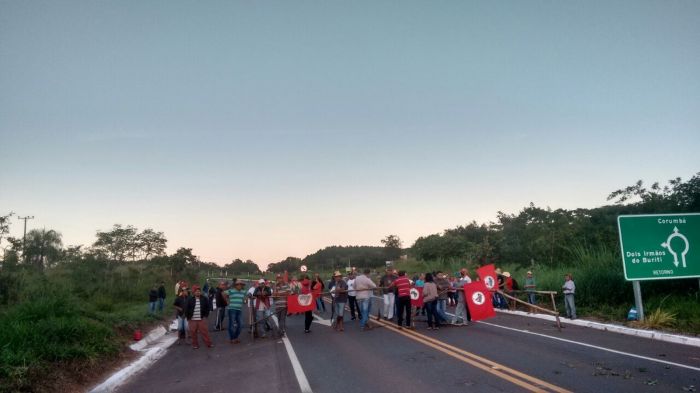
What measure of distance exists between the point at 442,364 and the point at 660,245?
10060 mm

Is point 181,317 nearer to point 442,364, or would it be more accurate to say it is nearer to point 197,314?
point 197,314

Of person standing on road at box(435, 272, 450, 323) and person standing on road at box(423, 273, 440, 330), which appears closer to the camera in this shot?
person standing on road at box(423, 273, 440, 330)

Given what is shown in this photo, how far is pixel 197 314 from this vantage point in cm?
1409

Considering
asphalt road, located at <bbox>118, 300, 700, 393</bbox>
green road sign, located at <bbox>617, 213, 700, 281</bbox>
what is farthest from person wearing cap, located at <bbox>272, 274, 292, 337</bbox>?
green road sign, located at <bbox>617, 213, 700, 281</bbox>

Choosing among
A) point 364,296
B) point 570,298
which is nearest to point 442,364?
point 364,296

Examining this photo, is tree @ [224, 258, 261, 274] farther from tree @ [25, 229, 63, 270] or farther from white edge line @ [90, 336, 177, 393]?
white edge line @ [90, 336, 177, 393]

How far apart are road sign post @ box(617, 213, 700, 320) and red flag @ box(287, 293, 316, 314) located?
399 inches

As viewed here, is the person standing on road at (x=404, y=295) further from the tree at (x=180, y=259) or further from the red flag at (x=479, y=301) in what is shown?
the tree at (x=180, y=259)

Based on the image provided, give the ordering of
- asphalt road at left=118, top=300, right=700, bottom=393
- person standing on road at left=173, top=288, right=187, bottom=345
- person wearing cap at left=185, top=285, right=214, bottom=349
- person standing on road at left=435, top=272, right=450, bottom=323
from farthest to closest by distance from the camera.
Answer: person standing on road at left=173, top=288, right=187, bottom=345, person standing on road at left=435, top=272, right=450, bottom=323, person wearing cap at left=185, top=285, right=214, bottom=349, asphalt road at left=118, top=300, right=700, bottom=393

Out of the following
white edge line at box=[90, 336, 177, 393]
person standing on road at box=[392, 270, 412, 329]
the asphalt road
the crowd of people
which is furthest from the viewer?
person standing on road at box=[392, 270, 412, 329]

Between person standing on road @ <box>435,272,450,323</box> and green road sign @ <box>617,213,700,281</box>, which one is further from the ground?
green road sign @ <box>617,213,700,281</box>

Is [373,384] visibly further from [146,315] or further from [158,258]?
[158,258]

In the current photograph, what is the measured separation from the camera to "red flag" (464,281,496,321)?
46.1 feet

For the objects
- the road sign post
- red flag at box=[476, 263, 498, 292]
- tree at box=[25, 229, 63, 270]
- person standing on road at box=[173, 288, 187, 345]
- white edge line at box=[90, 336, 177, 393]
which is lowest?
white edge line at box=[90, 336, 177, 393]
